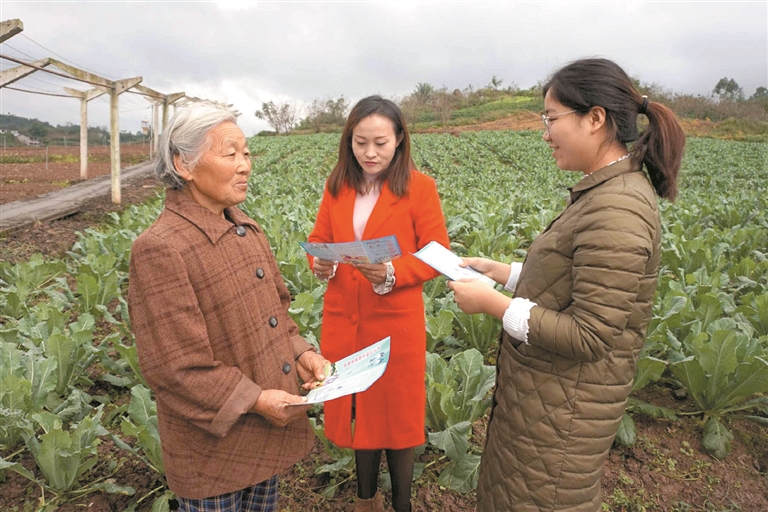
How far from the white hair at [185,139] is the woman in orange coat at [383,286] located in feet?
2.26

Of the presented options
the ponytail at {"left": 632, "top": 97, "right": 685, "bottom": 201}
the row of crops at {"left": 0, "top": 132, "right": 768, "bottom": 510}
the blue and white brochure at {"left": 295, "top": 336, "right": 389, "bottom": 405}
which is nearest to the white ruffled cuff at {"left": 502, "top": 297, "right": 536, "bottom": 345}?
the blue and white brochure at {"left": 295, "top": 336, "right": 389, "bottom": 405}

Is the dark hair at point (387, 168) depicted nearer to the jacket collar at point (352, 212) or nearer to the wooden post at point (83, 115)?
the jacket collar at point (352, 212)

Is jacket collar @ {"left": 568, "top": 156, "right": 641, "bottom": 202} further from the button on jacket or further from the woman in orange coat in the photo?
the button on jacket

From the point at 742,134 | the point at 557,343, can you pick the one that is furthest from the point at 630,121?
the point at 742,134

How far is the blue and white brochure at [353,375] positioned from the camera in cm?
126

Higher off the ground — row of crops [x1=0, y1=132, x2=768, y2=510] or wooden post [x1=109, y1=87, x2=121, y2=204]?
wooden post [x1=109, y1=87, x2=121, y2=204]

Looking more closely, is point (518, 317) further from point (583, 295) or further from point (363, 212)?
point (363, 212)

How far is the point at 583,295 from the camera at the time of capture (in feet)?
4.24

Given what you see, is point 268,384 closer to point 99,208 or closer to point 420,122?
point 99,208

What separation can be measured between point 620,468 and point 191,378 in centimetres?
251

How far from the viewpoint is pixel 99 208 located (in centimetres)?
987

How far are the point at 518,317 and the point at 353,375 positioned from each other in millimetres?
495

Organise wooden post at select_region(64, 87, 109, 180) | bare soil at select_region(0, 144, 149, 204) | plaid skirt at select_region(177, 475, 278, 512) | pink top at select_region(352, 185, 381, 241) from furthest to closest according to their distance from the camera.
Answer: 1. wooden post at select_region(64, 87, 109, 180)
2. bare soil at select_region(0, 144, 149, 204)
3. pink top at select_region(352, 185, 381, 241)
4. plaid skirt at select_region(177, 475, 278, 512)

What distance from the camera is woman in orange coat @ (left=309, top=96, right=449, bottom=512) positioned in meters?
2.00
